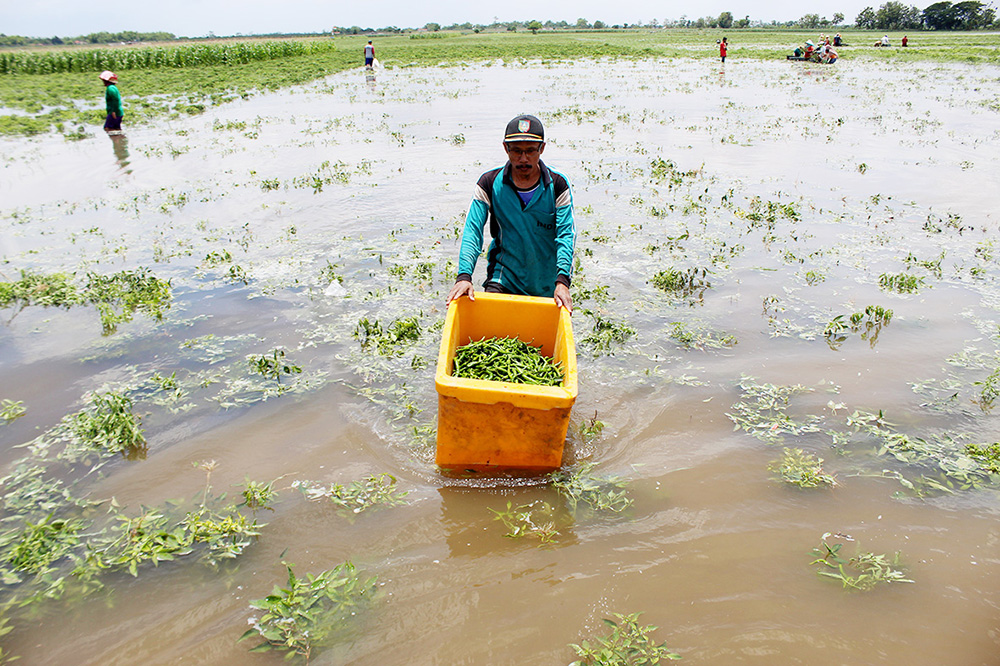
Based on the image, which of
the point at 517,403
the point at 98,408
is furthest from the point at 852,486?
the point at 98,408

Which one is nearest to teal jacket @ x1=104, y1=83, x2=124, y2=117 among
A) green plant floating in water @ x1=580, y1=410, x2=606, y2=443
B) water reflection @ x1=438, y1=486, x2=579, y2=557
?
green plant floating in water @ x1=580, y1=410, x2=606, y2=443

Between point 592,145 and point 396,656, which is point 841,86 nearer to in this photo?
point 592,145

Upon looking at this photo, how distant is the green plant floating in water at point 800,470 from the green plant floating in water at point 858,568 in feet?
1.96

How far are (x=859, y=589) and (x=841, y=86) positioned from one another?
2972cm

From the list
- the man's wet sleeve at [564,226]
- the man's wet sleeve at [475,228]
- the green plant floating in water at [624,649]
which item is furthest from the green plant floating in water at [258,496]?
the man's wet sleeve at [564,226]

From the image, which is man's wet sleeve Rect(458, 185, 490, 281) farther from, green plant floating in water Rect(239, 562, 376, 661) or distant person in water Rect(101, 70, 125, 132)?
distant person in water Rect(101, 70, 125, 132)

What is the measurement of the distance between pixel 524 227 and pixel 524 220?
0.19ft

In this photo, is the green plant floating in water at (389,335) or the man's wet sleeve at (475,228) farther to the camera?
the green plant floating in water at (389,335)

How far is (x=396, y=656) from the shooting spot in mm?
2832

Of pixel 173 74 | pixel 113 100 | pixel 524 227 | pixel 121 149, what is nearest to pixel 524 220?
pixel 524 227

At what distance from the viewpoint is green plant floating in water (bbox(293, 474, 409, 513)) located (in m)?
3.81

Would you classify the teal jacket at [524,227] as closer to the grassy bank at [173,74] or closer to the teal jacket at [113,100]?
the teal jacket at [113,100]

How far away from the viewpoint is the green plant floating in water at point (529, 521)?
3544mm

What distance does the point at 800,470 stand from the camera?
4.05 m
